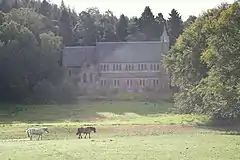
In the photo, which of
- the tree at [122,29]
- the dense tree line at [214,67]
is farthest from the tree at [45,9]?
the dense tree line at [214,67]

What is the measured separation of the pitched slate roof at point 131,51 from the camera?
10344cm

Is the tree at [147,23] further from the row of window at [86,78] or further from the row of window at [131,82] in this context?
the row of window at [86,78]

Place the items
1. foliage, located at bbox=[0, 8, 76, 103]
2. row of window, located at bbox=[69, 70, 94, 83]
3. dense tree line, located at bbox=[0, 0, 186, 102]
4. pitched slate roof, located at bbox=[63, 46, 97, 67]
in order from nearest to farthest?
foliage, located at bbox=[0, 8, 76, 103] < dense tree line, located at bbox=[0, 0, 186, 102] < row of window, located at bbox=[69, 70, 94, 83] < pitched slate roof, located at bbox=[63, 46, 97, 67]

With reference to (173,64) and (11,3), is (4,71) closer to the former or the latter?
(173,64)

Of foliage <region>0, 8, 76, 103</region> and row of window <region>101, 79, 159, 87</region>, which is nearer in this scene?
foliage <region>0, 8, 76, 103</region>

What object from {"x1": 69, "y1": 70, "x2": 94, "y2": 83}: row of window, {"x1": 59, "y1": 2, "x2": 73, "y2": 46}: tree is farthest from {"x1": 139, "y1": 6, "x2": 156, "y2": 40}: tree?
{"x1": 69, "y1": 70, "x2": 94, "y2": 83}: row of window

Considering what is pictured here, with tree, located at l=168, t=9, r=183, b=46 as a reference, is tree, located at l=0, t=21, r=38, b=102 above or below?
below

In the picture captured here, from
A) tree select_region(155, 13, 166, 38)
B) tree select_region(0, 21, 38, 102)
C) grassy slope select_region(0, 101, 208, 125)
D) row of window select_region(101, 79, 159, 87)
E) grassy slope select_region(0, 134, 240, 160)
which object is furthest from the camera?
tree select_region(155, 13, 166, 38)

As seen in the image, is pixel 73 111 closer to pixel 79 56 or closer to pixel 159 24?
pixel 79 56

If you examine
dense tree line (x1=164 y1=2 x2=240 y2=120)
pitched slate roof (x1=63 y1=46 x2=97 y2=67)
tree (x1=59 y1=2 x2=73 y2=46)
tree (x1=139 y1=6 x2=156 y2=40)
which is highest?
tree (x1=139 y1=6 x2=156 y2=40)

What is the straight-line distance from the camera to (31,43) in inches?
3155

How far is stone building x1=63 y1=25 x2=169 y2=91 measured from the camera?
103 m

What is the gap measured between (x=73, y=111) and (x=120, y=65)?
3858 centimetres

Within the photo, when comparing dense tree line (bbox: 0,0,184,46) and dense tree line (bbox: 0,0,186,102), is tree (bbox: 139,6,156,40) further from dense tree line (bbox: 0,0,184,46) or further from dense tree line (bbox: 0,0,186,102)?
dense tree line (bbox: 0,0,186,102)
